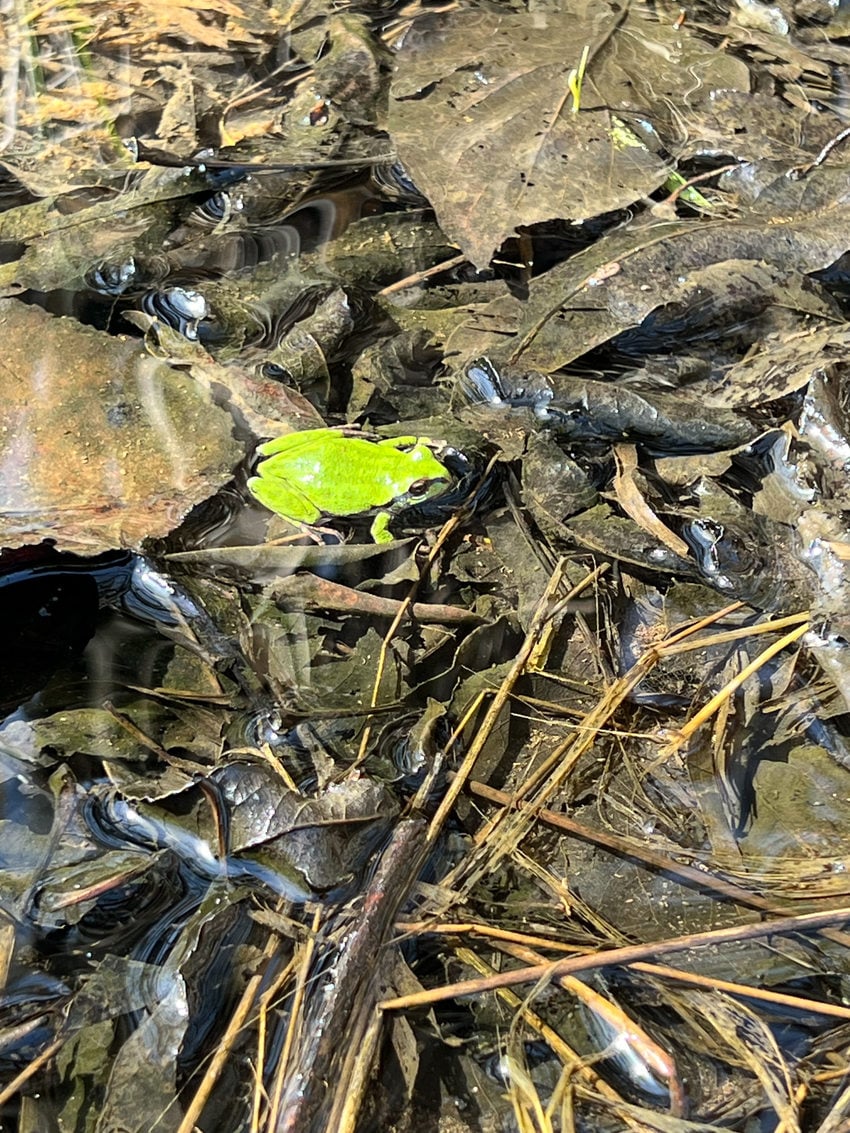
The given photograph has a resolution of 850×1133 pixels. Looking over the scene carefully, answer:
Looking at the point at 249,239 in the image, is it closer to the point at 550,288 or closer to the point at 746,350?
the point at 550,288

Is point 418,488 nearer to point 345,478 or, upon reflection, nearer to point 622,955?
point 345,478

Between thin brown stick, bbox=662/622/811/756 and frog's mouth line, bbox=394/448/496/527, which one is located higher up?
frog's mouth line, bbox=394/448/496/527

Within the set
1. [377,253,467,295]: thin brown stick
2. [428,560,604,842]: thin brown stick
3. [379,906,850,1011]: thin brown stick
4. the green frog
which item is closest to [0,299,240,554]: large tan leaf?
the green frog

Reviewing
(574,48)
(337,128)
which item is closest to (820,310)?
(574,48)

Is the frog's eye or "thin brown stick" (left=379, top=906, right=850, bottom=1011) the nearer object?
"thin brown stick" (left=379, top=906, right=850, bottom=1011)

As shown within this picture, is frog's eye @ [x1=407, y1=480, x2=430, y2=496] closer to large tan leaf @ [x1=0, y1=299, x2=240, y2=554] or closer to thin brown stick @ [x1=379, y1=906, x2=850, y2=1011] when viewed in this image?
large tan leaf @ [x1=0, y1=299, x2=240, y2=554]

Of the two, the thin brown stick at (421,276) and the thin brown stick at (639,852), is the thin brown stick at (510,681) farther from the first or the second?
the thin brown stick at (421,276)

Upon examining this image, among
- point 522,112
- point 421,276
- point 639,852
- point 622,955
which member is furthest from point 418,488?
point 522,112

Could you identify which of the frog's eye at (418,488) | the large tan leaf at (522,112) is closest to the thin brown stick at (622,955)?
the frog's eye at (418,488)
